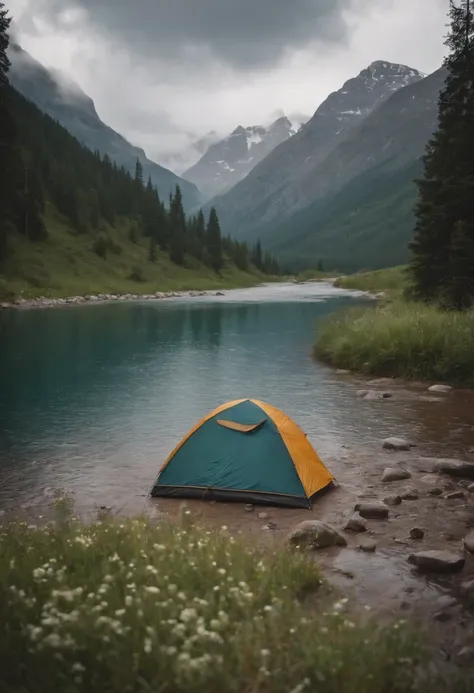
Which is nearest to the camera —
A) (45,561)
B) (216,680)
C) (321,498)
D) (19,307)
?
(216,680)

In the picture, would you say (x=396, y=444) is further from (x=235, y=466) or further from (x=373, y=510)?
(x=235, y=466)

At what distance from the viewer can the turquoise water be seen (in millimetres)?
12573

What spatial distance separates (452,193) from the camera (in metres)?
29.7

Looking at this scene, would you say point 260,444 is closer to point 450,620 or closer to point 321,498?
point 321,498

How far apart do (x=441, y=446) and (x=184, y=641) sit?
10.8 meters

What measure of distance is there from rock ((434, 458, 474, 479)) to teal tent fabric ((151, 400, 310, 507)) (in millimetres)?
3290

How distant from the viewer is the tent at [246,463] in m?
10.8

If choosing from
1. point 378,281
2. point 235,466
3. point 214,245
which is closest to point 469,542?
point 235,466

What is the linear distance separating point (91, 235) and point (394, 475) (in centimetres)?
10117

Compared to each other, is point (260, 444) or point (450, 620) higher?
point (260, 444)

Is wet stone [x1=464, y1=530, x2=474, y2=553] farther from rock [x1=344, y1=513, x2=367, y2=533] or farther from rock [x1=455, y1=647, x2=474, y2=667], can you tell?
rock [x1=455, y1=647, x2=474, y2=667]

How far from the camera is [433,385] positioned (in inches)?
800

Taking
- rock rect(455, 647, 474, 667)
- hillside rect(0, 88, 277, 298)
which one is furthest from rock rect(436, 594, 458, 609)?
hillside rect(0, 88, 277, 298)

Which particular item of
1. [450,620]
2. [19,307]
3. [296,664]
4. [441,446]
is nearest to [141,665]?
[296,664]
